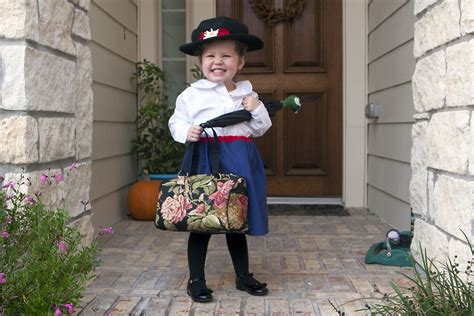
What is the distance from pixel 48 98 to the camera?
2443 millimetres

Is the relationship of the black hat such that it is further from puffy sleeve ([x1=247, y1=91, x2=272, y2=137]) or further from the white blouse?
puffy sleeve ([x1=247, y1=91, x2=272, y2=137])

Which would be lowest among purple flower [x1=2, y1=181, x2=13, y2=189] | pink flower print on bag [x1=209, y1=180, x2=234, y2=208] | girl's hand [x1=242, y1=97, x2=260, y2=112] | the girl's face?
pink flower print on bag [x1=209, y1=180, x2=234, y2=208]

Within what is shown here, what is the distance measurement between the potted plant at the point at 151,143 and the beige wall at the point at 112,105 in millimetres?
83

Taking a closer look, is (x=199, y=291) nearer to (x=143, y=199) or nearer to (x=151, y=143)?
(x=143, y=199)

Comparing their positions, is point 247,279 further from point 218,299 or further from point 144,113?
point 144,113

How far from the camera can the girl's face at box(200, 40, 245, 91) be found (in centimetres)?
260

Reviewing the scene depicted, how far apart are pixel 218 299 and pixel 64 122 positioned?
3.29 ft

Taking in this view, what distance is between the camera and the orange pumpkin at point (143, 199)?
4410 mm

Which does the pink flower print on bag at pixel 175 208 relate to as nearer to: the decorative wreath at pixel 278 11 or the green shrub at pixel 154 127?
the green shrub at pixel 154 127

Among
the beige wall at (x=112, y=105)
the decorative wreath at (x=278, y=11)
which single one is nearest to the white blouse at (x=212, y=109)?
the beige wall at (x=112, y=105)

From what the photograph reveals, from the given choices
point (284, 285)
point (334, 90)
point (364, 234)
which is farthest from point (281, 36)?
point (284, 285)

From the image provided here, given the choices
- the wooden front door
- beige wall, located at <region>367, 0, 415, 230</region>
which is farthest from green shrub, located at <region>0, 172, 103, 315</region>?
the wooden front door

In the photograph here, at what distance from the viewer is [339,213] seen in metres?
4.71

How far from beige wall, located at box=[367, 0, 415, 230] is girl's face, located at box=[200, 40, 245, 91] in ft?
4.93
